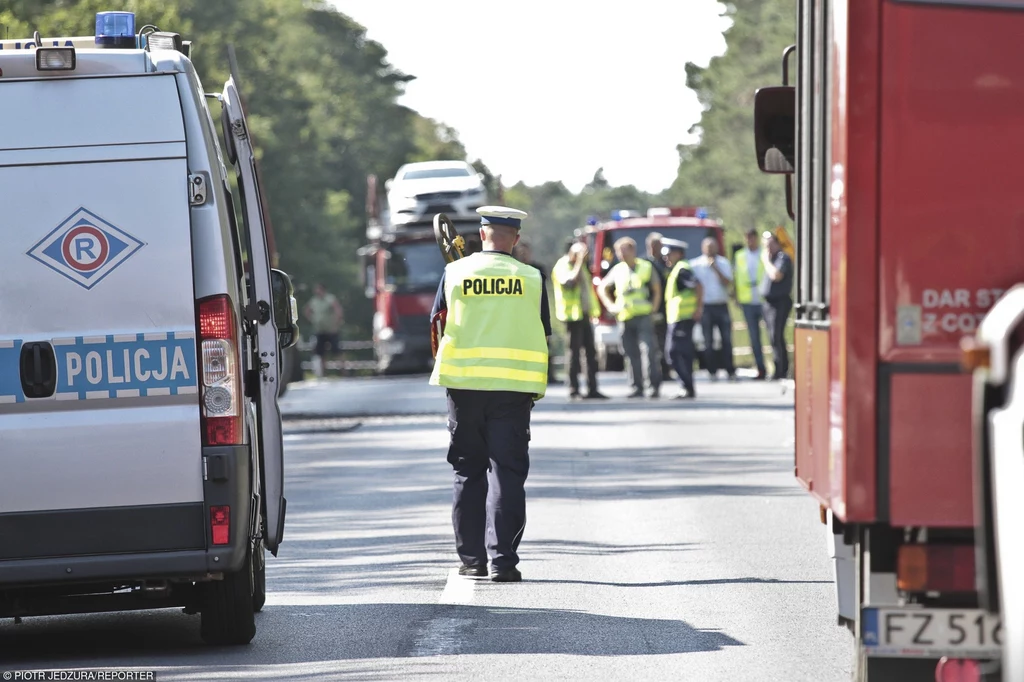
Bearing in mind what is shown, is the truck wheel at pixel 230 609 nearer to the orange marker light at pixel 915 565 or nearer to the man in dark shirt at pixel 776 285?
the orange marker light at pixel 915 565

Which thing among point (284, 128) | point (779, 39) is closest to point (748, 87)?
point (779, 39)

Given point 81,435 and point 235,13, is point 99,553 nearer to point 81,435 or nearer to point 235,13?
point 81,435

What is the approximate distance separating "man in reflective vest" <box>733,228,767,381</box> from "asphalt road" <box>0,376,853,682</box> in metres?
10.6

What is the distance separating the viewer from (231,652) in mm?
8289

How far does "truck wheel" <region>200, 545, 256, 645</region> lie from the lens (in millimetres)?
8234

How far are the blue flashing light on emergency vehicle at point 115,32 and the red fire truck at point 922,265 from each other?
343 centimetres

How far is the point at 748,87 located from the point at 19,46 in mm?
Answer: 71176

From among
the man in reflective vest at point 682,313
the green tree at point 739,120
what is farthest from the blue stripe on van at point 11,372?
the green tree at point 739,120

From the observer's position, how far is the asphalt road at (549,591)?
7.98m

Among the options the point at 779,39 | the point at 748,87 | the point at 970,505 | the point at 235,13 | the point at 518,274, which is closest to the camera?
the point at 970,505

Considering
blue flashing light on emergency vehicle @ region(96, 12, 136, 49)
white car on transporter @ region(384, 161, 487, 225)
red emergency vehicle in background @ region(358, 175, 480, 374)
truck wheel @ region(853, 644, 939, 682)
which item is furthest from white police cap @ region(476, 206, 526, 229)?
white car on transporter @ region(384, 161, 487, 225)

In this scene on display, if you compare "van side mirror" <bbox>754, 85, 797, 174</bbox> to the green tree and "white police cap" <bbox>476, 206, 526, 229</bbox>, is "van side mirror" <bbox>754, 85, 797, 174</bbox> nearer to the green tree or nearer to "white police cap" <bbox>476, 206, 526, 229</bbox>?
"white police cap" <bbox>476, 206, 526, 229</bbox>

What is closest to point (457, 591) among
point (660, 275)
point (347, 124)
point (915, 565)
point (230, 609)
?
point (230, 609)

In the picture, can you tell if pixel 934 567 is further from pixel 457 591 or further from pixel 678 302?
pixel 678 302
